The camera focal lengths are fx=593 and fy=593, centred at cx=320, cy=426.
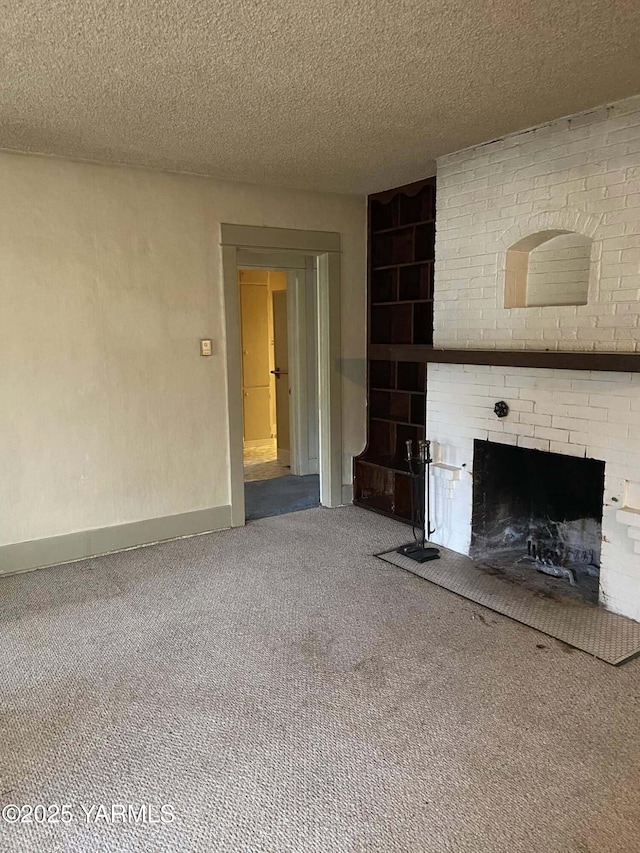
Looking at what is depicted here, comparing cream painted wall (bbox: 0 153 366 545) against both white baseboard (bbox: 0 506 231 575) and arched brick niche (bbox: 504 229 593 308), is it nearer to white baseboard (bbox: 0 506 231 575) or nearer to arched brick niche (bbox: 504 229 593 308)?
white baseboard (bbox: 0 506 231 575)

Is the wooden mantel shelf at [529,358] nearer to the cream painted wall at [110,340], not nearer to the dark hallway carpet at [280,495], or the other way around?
the cream painted wall at [110,340]

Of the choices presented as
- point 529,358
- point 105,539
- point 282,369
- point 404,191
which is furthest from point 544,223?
point 282,369

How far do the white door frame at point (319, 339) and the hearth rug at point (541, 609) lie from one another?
131 centimetres

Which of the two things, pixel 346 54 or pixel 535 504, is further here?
pixel 535 504

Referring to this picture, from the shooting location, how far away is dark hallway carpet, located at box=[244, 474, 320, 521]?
16.4 feet

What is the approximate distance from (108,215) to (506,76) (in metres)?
2.50

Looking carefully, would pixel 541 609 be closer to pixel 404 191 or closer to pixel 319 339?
pixel 319 339

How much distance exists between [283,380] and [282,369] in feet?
0.40

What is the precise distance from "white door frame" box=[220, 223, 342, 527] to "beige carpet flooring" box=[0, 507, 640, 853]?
1.28 meters

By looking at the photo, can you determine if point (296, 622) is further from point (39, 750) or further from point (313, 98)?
point (313, 98)

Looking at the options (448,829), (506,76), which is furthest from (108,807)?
(506,76)

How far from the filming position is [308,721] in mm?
2273

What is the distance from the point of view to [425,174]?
418cm

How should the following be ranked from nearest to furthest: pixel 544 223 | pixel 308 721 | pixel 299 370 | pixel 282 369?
pixel 308 721, pixel 544 223, pixel 299 370, pixel 282 369
